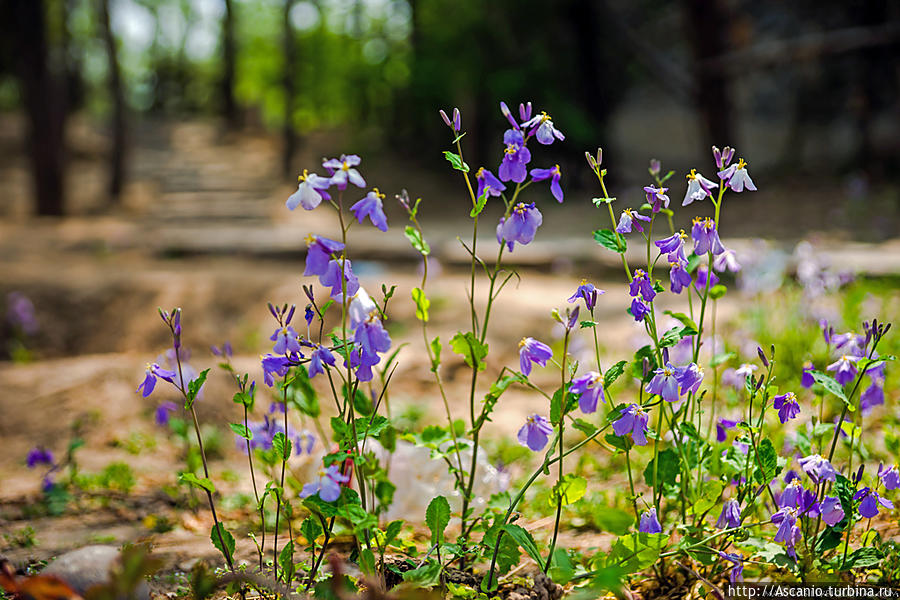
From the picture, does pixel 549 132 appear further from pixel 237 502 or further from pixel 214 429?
pixel 214 429

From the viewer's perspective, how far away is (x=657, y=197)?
1.32 meters

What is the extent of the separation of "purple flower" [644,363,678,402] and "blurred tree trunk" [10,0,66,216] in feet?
32.9

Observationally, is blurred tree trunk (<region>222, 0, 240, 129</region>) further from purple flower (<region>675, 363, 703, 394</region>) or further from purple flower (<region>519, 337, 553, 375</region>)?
purple flower (<region>675, 363, 703, 394</region>)

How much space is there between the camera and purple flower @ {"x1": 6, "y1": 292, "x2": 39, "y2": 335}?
4422 mm

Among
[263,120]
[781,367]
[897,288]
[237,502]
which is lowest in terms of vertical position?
[237,502]

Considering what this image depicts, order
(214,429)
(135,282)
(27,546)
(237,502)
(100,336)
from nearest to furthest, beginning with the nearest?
(27,546) → (237,502) → (214,429) → (100,336) → (135,282)

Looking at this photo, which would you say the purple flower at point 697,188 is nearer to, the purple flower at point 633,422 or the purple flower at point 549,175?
the purple flower at point 549,175

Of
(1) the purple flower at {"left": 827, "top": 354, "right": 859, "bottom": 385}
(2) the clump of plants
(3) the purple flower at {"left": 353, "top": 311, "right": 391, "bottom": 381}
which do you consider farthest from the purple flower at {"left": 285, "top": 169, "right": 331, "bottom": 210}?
(1) the purple flower at {"left": 827, "top": 354, "right": 859, "bottom": 385}

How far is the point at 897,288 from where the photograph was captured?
14.2 ft

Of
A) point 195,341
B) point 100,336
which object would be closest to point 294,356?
point 195,341

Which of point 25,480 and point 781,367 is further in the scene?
point 781,367

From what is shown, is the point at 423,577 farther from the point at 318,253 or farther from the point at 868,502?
the point at 868,502

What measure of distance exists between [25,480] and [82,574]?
4.36 ft

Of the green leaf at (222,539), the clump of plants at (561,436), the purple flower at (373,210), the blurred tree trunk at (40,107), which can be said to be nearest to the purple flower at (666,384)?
the clump of plants at (561,436)
